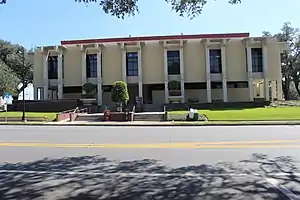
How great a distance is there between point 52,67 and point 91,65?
5682 millimetres

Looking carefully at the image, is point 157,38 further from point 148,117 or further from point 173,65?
point 148,117

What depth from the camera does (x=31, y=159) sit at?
1037cm

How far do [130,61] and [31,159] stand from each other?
130 feet

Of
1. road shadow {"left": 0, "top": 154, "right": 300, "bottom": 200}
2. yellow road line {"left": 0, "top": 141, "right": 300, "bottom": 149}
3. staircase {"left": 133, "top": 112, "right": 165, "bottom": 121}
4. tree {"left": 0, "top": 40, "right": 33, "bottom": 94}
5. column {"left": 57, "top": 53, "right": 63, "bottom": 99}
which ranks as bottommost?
road shadow {"left": 0, "top": 154, "right": 300, "bottom": 200}

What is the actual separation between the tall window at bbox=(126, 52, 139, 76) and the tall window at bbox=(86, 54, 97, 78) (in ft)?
15.0

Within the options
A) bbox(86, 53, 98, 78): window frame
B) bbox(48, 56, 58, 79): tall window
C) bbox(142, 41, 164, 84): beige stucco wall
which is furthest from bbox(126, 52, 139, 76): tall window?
bbox(48, 56, 58, 79): tall window

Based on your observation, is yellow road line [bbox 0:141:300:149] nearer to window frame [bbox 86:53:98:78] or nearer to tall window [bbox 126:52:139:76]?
tall window [bbox 126:52:139:76]

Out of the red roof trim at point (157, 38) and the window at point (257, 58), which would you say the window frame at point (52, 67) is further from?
the window at point (257, 58)

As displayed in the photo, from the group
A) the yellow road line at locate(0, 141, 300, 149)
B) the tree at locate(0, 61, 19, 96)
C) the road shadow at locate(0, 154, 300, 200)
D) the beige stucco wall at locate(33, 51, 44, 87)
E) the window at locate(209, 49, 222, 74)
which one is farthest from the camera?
the tree at locate(0, 61, 19, 96)

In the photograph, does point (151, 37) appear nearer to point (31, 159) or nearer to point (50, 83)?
point (50, 83)

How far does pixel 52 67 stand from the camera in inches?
2015

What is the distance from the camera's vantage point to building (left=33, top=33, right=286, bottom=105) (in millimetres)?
47906

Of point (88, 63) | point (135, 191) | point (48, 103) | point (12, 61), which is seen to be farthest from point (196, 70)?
point (135, 191)

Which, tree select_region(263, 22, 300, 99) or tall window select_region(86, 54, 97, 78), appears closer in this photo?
tall window select_region(86, 54, 97, 78)
